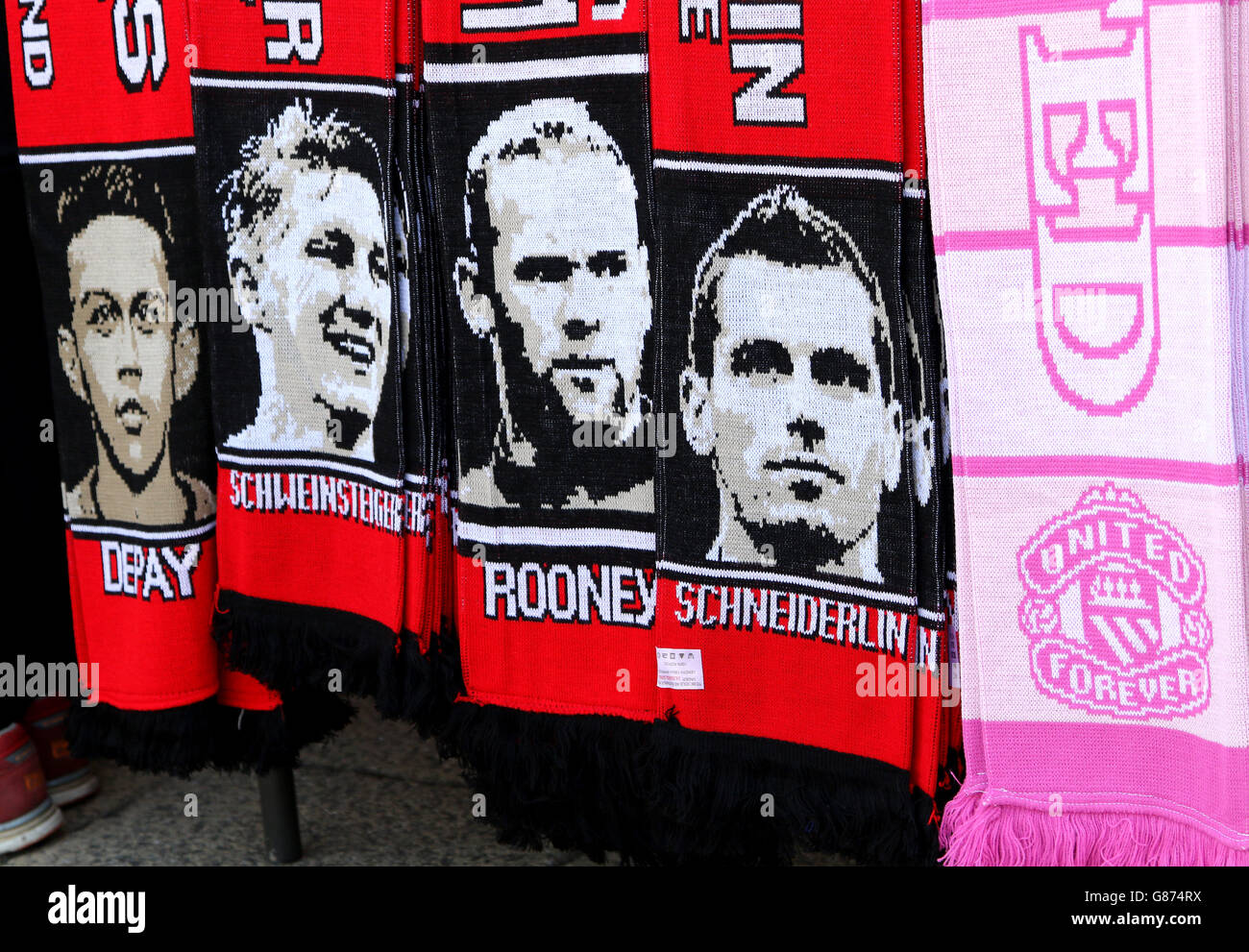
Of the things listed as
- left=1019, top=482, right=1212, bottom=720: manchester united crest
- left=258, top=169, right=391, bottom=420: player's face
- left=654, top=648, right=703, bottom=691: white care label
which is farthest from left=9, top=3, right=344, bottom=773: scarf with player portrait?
left=1019, top=482, right=1212, bottom=720: manchester united crest

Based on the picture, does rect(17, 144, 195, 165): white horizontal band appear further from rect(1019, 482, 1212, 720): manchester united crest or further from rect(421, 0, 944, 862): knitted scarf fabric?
rect(1019, 482, 1212, 720): manchester united crest

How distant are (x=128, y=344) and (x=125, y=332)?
13 mm

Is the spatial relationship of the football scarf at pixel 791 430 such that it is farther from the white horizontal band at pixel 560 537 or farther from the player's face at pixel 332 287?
the player's face at pixel 332 287

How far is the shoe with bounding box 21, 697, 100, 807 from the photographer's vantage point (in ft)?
5.50

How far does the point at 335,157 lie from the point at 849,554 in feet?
2.05

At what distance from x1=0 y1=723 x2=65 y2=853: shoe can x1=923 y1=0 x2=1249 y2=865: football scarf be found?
1.20 m

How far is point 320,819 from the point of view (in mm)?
1646

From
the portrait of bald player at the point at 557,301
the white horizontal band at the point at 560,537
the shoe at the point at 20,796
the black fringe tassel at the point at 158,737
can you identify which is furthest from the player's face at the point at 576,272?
the shoe at the point at 20,796

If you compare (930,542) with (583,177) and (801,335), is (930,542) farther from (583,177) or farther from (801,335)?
(583,177)

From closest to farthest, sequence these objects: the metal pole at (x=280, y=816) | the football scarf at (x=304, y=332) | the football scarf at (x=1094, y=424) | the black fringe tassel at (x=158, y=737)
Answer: the football scarf at (x=1094, y=424) < the football scarf at (x=304, y=332) < the black fringe tassel at (x=158, y=737) < the metal pole at (x=280, y=816)

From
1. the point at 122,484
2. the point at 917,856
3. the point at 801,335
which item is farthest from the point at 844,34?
the point at 122,484

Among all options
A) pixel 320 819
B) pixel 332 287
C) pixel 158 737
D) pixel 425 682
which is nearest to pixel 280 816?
pixel 320 819

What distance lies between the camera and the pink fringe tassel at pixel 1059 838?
2.99 feet

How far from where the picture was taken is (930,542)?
38.2 inches
